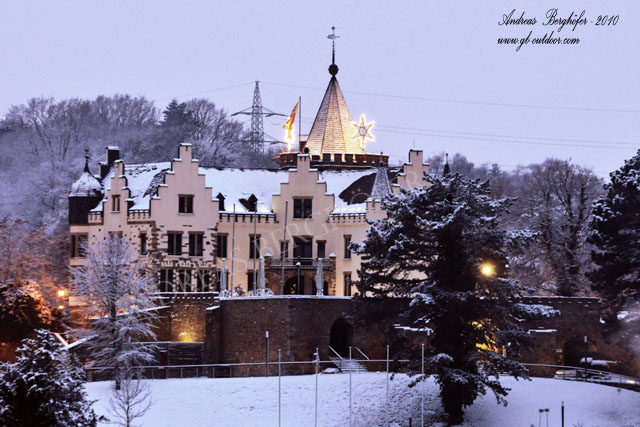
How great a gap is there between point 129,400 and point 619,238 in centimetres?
2341

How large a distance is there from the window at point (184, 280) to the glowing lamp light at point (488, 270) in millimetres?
21700

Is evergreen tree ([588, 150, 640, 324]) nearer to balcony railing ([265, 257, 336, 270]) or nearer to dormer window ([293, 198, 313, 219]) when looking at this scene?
balcony railing ([265, 257, 336, 270])

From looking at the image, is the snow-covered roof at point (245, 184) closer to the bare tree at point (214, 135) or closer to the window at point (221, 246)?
the window at point (221, 246)

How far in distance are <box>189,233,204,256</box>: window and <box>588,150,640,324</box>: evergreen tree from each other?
23537 mm

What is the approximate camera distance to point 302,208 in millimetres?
76688

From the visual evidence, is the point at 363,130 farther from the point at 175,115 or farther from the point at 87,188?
the point at 175,115

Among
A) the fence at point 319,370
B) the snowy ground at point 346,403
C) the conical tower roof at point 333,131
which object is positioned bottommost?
the snowy ground at point 346,403

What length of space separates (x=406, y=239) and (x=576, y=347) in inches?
536

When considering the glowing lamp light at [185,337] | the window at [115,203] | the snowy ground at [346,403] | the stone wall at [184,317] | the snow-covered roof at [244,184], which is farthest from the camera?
the snow-covered roof at [244,184]

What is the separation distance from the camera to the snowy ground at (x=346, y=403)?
57.4 meters

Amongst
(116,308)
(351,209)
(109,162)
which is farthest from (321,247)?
(116,308)

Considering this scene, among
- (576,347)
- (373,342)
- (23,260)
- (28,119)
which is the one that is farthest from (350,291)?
(28,119)

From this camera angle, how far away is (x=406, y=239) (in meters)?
59.2

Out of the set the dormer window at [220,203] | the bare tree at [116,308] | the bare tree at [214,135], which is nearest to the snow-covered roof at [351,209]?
the dormer window at [220,203]
